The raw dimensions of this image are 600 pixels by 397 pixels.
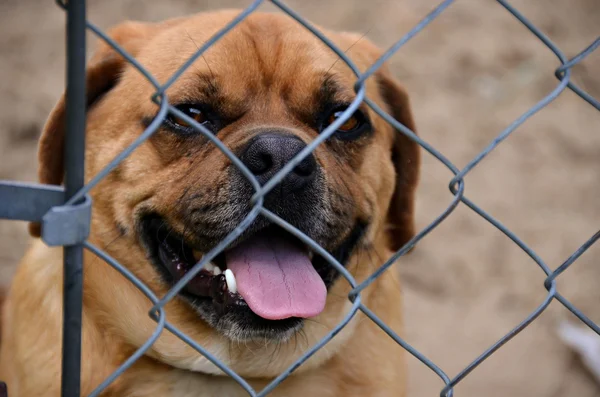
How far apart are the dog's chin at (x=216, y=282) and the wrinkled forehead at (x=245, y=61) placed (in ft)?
1.48

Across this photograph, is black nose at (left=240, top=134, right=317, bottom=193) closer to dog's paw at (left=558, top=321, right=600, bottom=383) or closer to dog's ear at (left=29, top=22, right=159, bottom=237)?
dog's ear at (left=29, top=22, right=159, bottom=237)

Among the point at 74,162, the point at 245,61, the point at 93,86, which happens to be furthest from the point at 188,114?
the point at 74,162

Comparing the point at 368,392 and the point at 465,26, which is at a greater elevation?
the point at 465,26

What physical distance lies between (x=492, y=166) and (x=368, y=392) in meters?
2.45

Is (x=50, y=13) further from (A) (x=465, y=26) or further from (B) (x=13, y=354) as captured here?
(B) (x=13, y=354)

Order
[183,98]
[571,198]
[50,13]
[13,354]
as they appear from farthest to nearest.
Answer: [50,13] < [571,198] < [13,354] < [183,98]

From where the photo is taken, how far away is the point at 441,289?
4.10 m

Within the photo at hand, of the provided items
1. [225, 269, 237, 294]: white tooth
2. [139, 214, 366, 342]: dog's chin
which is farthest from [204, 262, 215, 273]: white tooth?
[225, 269, 237, 294]: white tooth

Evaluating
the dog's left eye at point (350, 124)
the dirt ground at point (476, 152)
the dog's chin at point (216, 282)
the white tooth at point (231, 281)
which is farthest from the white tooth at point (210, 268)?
the dirt ground at point (476, 152)

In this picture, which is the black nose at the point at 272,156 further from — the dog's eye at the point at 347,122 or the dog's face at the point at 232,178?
the dog's eye at the point at 347,122

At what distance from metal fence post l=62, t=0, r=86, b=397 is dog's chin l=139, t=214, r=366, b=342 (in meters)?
0.79

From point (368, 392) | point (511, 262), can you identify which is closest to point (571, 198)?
point (511, 262)

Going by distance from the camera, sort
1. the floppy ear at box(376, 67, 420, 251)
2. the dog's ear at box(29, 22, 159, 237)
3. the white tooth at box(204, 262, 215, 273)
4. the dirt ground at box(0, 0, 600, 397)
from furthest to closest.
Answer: the dirt ground at box(0, 0, 600, 397) → the floppy ear at box(376, 67, 420, 251) → the dog's ear at box(29, 22, 159, 237) → the white tooth at box(204, 262, 215, 273)

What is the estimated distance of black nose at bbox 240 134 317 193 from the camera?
203 centimetres
